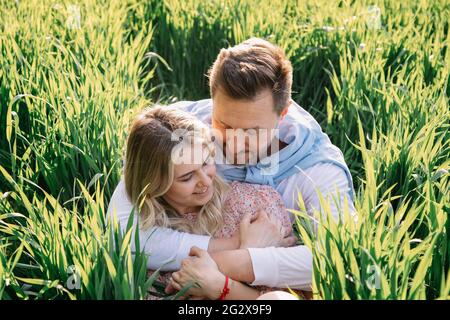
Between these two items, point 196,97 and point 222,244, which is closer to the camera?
point 222,244

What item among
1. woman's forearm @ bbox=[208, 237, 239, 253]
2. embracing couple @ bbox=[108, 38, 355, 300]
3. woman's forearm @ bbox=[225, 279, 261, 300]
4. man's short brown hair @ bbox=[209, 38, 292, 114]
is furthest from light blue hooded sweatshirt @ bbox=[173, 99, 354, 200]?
woman's forearm @ bbox=[225, 279, 261, 300]

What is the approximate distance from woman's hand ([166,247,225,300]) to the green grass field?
0.70 ft

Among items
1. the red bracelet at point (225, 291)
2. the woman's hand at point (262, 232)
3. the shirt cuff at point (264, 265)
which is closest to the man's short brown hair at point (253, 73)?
the woman's hand at point (262, 232)

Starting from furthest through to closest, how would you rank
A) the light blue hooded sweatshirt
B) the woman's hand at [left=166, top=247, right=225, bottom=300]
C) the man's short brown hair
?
the light blue hooded sweatshirt
the man's short brown hair
the woman's hand at [left=166, top=247, right=225, bottom=300]

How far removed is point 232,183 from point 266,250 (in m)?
0.33

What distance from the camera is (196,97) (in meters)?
3.98

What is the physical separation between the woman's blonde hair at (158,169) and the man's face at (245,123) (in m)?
0.09

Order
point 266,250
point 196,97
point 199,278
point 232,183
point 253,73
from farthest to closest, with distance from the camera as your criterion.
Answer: point 196,97, point 232,183, point 253,73, point 266,250, point 199,278

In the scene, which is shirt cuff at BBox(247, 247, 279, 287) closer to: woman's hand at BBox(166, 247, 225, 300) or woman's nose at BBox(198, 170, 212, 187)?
woman's hand at BBox(166, 247, 225, 300)

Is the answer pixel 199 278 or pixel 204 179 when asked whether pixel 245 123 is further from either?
pixel 199 278

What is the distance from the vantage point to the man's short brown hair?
7.27 ft

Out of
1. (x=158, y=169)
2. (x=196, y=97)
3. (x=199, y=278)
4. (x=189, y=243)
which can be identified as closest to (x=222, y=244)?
(x=189, y=243)
